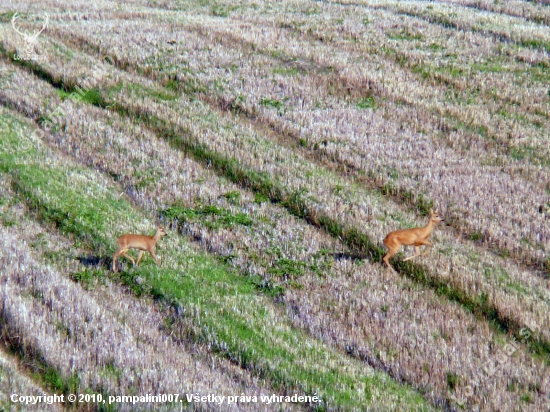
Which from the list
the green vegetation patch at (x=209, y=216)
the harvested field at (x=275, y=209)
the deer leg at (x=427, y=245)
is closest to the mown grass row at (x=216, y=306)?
the harvested field at (x=275, y=209)

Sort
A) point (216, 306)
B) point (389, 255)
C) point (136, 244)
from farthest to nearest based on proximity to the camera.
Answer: point (389, 255)
point (136, 244)
point (216, 306)

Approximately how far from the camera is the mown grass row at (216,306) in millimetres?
11422

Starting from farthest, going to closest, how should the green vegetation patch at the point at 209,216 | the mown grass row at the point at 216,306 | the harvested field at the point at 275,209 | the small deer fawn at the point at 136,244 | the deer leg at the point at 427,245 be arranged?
the green vegetation patch at the point at 209,216, the deer leg at the point at 427,245, the small deer fawn at the point at 136,244, the harvested field at the point at 275,209, the mown grass row at the point at 216,306

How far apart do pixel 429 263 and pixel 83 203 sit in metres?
7.60

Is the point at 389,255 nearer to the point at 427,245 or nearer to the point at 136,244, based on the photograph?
the point at 427,245

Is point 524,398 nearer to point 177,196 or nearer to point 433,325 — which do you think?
point 433,325

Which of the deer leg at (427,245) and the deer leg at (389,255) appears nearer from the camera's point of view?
the deer leg at (427,245)

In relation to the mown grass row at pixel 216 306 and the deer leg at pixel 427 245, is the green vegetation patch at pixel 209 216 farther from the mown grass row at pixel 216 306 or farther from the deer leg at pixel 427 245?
the deer leg at pixel 427 245

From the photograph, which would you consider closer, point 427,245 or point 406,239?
point 406,239

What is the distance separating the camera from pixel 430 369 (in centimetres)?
1209

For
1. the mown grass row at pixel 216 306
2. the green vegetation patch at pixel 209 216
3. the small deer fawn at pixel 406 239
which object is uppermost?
the small deer fawn at pixel 406 239

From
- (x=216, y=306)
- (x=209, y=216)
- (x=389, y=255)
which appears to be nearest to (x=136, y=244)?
(x=216, y=306)

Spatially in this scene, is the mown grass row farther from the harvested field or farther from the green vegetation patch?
the green vegetation patch

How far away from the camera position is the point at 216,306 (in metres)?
13.0
